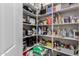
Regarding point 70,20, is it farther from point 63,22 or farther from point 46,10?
point 46,10

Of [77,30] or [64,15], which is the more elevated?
[64,15]

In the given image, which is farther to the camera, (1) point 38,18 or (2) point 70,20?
(1) point 38,18

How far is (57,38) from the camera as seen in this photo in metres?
2.20

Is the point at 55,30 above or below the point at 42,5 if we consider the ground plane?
below

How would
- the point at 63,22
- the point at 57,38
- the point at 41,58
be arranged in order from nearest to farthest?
the point at 41,58 → the point at 63,22 → the point at 57,38

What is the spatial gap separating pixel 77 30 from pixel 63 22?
1.15 feet

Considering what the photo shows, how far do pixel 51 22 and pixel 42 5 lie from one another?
0.71 meters

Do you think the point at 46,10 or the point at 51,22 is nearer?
the point at 51,22

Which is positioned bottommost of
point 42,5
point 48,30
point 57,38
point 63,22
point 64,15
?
point 57,38

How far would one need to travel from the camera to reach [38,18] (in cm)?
280

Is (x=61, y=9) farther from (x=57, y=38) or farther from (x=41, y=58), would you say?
(x=41, y=58)

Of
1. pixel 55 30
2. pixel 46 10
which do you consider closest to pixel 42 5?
pixel 46 10

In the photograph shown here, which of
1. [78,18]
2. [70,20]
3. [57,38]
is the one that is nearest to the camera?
[78,18]

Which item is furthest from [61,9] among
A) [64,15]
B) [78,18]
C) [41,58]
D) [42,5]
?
[41,58]
